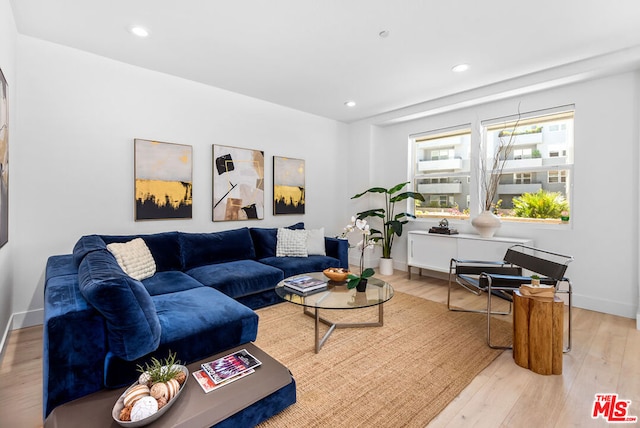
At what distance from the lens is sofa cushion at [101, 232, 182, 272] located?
3.10m

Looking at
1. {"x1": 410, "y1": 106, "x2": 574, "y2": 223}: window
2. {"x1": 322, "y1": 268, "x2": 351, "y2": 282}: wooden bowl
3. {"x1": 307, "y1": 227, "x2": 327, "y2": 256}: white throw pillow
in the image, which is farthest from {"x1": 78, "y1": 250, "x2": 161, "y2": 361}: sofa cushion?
{"x1": 410, "y1": 106, "x2": 574, "y2": 223}: window

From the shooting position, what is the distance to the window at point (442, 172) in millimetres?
4383

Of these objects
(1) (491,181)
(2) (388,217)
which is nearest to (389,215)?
(2) (388,217)

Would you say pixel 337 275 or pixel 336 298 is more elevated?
pixel 337 275

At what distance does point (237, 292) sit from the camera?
2.98 m

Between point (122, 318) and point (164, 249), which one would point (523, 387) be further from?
point (164, 249)

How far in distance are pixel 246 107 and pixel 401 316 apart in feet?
11.0

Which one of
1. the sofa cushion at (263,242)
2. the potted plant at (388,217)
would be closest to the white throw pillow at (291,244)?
the sofa cushion at (263,242)

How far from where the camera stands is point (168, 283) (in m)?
2.71

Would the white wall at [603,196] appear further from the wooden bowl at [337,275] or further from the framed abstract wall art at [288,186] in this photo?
the framed abstract wall art at [288,186]

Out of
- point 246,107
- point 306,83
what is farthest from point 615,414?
point 246,107

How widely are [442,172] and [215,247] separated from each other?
137 inches

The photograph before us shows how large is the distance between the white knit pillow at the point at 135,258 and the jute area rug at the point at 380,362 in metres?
1.20

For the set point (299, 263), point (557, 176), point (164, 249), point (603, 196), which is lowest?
point (299, 263)
